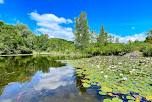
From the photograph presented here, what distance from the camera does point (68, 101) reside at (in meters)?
2.47

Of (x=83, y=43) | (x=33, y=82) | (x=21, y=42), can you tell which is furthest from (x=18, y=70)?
(x=21, y=42)

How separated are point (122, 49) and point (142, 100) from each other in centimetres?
2120

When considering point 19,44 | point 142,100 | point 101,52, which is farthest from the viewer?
point 19,44

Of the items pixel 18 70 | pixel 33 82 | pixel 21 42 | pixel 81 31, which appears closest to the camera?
pixel 33 82

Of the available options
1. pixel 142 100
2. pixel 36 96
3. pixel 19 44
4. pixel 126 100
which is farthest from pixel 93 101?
pixel 19 44

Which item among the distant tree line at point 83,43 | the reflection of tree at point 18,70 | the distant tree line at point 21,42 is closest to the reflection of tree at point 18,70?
the reflection of tree at point 18,70

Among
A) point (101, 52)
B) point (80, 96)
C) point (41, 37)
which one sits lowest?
point (80, 96)

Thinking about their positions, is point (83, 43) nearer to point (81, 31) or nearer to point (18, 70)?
point (81, 31)

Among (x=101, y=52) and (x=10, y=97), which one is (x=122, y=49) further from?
(x=10, y=97)

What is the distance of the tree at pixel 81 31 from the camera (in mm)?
31516

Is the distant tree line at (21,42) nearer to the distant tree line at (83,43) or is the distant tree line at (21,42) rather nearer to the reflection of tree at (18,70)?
the distant tree line at (83,43)

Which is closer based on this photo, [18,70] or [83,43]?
[18,70]

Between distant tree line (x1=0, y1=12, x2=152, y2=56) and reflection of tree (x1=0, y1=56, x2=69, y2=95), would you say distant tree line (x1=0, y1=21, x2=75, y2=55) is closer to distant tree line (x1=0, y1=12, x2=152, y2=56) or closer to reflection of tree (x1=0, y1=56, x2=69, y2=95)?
distant tree line (x1=0, y1=12, x2=152, y2=56)

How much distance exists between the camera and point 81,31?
32.0 m
